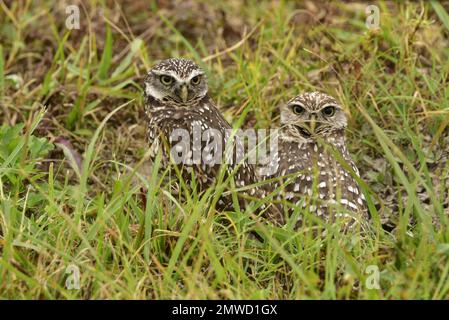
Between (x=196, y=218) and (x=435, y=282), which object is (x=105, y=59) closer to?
(x=196, y=218)

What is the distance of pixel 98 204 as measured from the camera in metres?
4.54

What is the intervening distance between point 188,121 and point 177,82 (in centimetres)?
25

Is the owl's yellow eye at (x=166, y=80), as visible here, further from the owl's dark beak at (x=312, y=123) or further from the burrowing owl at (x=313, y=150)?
the owl's dark beak at (x=312, y=123)

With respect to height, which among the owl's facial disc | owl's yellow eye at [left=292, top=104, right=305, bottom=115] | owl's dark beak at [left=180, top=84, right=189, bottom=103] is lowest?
owl's yellow eye at [left=292, top=104, right=305, bottom=115]

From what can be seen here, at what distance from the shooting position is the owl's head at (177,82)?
520cm

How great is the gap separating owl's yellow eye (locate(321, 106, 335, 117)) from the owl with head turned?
1.84 ft

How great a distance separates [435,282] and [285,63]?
2.49 meters

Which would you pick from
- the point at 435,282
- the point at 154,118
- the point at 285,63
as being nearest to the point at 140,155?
the point at 154,118

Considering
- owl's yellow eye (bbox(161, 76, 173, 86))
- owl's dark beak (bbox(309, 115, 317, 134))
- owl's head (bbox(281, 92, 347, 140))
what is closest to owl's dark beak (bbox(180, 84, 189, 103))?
owl's yellow eye (bbox(161, 76, 173, 86))

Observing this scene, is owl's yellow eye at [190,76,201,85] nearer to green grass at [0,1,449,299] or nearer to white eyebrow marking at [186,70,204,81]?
white eyebrow marking at [186,70,204,81]

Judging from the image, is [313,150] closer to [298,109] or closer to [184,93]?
[298,109]

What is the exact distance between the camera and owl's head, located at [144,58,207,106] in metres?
5.20

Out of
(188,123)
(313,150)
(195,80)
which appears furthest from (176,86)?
(313,150)

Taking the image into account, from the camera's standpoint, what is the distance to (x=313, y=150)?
17.3 ft
